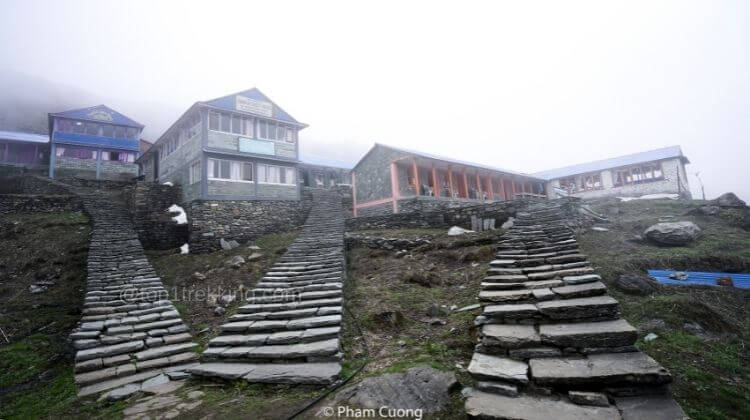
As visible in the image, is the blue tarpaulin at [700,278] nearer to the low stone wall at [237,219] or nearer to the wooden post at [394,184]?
the wooden post at [394,184]

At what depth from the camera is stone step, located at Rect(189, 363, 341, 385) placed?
410 centimetres

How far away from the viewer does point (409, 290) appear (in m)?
7.47

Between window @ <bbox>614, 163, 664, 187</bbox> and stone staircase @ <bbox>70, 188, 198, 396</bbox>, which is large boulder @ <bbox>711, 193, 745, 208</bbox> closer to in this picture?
window @ <bbox>614, 163, 664, 187</bbox>

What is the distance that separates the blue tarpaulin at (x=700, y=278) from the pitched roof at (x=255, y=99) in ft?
62.4

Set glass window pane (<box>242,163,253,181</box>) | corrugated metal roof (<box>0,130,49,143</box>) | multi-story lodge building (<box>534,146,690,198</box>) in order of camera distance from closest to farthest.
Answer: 1. glass window pane (<box>242,163,253,181</box>)
2. multi-story lodge building (<box>534,146,690,198</box>)
3. corrugated metal roof (<box>0,130,49,143</box>)

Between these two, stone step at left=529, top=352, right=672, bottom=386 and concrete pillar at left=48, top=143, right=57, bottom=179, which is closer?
stone step at left=529, top=352, right=672, bottom=386

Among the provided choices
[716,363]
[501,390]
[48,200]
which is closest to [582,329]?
[501,390]

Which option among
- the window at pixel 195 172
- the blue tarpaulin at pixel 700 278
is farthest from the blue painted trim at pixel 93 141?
the blue tarpaulin at pixel 700 278

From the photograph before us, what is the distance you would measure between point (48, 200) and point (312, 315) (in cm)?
1813

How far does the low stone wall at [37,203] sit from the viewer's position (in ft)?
47.8

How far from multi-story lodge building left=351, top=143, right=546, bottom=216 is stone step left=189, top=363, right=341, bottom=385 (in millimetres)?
14714

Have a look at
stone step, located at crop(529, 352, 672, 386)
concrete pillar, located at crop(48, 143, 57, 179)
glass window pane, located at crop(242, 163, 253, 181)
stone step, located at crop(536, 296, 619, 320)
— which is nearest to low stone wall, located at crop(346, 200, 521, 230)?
glass window pane, located at crop(242, 163, 253, 181)

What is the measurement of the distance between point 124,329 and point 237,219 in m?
10.3

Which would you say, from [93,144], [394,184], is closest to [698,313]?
[394,184]
